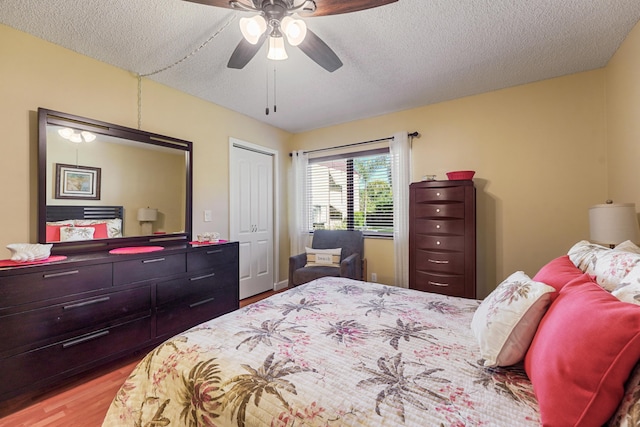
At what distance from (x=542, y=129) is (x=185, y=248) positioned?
3.76 meters

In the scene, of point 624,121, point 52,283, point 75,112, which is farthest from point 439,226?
point 75,112

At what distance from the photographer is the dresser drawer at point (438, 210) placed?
2.78m

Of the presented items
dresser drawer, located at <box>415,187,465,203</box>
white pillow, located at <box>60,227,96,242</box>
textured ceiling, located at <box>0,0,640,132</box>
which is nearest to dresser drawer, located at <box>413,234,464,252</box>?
dresser drawer, located at <box>415,187,465,203</box>

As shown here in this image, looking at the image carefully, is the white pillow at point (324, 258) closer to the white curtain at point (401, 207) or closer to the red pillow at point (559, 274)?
the white curtain at point (401, 207)

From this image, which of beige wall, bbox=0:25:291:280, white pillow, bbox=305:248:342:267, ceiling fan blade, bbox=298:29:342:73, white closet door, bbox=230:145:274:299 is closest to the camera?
ceiling fan blade, bbox=298:29:342:73

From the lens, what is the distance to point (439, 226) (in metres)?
2.87

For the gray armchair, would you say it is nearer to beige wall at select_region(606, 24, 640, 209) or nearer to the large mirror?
the large mirror

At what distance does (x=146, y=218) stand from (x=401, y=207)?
9.44ft

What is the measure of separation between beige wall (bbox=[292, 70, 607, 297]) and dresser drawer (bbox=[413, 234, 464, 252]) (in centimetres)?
52

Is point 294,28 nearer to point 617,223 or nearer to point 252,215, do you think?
point 617,223

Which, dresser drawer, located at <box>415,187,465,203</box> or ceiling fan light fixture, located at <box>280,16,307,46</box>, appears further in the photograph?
dresser drawer, located at <box>415,187,465,203</box>

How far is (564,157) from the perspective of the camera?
2.70 m

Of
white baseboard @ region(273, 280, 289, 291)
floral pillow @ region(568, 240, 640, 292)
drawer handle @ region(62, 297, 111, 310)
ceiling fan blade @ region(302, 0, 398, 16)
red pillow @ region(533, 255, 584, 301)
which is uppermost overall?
ceiling fan blade @ region(302, 0, 398, 16)

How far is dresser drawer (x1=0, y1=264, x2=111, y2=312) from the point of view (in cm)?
162
